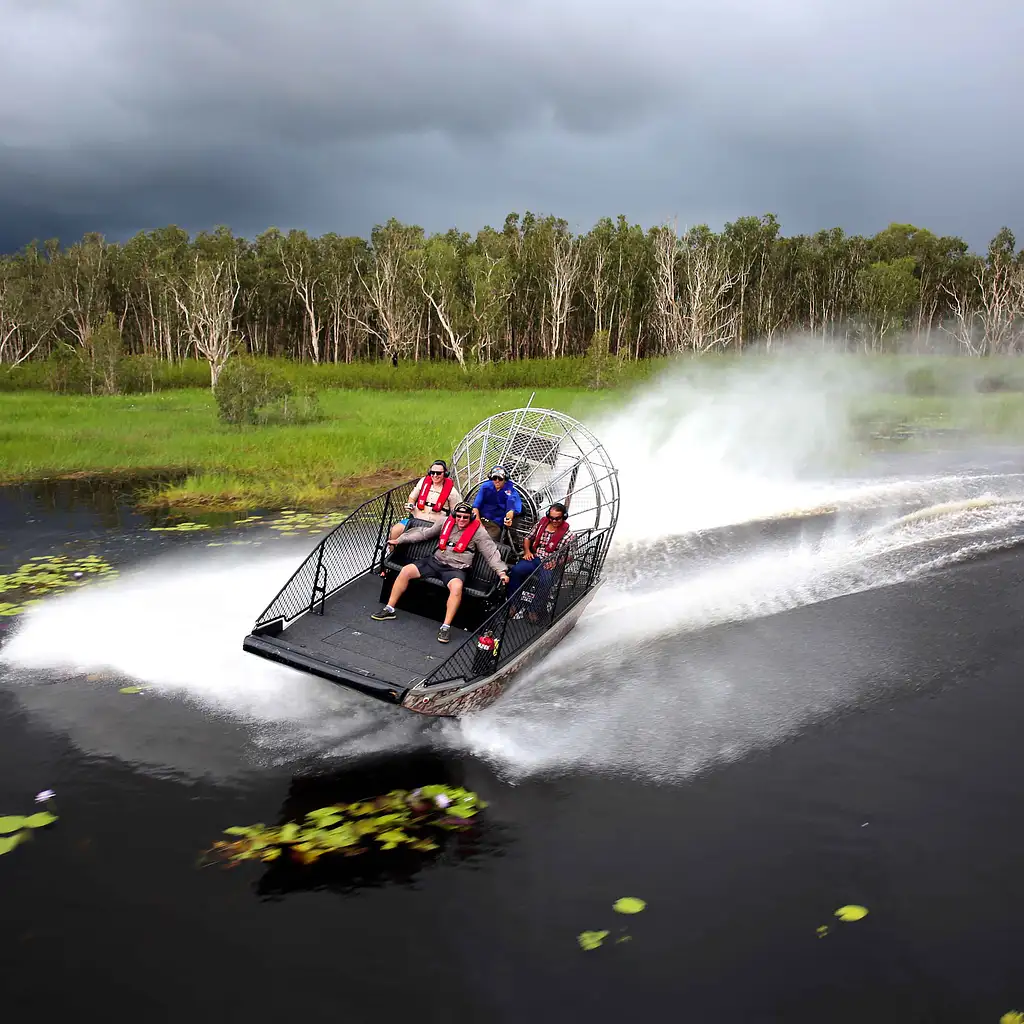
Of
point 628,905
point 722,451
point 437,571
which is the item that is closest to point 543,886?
point 628,905

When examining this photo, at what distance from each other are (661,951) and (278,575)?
9.10 meters

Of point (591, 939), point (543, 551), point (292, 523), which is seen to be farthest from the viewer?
point (292, 523)

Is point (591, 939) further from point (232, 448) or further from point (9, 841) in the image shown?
point (232, 448)

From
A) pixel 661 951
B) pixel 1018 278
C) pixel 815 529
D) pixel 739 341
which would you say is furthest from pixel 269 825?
pixel 1018 278

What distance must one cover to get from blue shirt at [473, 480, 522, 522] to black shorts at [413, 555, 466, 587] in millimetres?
1636

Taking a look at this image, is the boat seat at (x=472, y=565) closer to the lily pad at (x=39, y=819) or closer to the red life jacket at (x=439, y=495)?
the red life jacket at (x=439, y=495)

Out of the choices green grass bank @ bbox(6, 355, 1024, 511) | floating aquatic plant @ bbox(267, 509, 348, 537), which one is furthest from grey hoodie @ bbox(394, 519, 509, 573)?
green grass bank @ bbox(6, 355, 1024, 511)

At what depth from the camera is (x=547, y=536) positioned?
10.6 metres

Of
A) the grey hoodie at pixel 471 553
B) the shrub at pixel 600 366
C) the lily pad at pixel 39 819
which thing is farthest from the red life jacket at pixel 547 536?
the shrub at pixel 600 366

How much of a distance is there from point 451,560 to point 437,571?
0.23 m

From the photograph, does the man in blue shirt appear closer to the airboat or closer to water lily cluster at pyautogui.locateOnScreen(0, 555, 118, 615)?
the airboat

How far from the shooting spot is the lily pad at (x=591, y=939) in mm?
5919

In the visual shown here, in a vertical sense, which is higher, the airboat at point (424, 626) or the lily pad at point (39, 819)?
the airboat at point (424, 626)

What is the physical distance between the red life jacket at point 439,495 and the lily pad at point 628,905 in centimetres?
567
